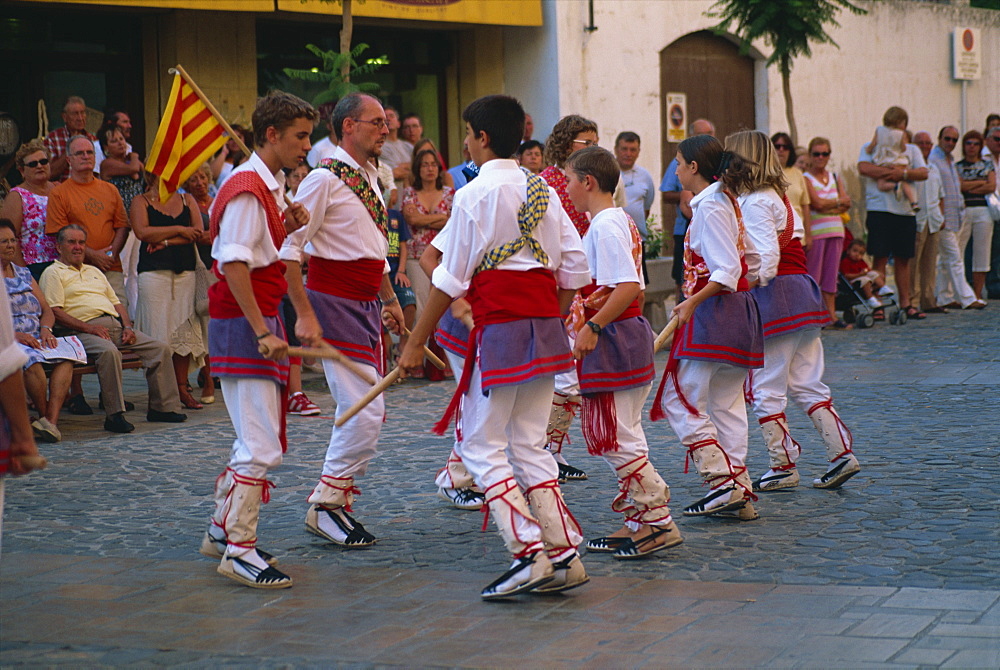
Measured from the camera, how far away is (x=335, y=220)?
6035 mm

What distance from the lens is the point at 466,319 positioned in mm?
5609

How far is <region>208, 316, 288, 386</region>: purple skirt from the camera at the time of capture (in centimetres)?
543

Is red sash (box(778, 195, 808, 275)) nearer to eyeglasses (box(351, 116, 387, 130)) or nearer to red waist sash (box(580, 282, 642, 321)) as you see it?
red waist sash (box(580, 282, 642, 321))

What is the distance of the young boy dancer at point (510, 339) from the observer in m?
5.08

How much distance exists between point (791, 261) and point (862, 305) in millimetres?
8593

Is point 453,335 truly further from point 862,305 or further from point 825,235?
point 862,305

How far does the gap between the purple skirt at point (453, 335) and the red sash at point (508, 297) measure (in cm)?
137

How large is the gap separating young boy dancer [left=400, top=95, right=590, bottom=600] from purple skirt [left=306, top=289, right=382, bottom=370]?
86 cm

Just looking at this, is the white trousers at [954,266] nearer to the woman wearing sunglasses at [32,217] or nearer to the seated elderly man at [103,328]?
the seated elderly man at [103,328]

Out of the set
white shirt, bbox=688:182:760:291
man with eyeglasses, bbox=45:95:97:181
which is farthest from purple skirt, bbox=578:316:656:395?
man with eyeglasses, bbox=45:95:97:181

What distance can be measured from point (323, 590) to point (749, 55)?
55.1ft

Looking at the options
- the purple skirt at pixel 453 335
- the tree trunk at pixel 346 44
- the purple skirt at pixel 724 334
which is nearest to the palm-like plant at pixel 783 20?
the tree trunk at pixel 346 44

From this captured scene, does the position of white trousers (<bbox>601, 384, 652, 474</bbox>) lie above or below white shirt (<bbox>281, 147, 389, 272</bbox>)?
below

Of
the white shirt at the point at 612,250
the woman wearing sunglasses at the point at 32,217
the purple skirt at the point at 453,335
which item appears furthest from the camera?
the woman wearing sunglasses at the point at 32,217
